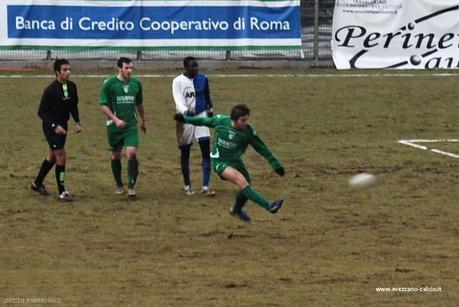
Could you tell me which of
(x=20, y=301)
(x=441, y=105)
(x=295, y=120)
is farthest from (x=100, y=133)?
(x=20, y=301)

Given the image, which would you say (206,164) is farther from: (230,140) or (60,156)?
(230,140)

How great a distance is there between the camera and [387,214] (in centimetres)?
1644

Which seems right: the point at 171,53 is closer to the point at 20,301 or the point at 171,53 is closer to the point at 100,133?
the point at 100,133

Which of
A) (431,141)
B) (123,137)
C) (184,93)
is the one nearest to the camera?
(123,137)

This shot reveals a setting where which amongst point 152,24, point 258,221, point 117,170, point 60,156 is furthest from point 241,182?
point 152,24

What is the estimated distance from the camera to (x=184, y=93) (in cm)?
1755

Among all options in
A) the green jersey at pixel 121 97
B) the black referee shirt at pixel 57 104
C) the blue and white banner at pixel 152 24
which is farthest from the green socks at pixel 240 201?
the blue and white banner at pixel 152 24

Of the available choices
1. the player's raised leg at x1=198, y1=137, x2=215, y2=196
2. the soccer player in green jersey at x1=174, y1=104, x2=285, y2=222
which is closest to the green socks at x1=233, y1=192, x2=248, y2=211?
the soccer player in green jersey at x1=174, y1=104, x2=285, y2=222

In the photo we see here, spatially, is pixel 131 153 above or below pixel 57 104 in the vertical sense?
below

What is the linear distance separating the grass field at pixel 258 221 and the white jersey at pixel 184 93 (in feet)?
4.68

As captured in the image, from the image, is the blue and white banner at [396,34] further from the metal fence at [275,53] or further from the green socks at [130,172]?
the green socks at [130,172]

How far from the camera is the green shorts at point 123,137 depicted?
17328 mm

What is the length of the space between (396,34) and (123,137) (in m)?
17.6

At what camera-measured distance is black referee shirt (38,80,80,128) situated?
17109mm
